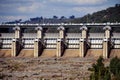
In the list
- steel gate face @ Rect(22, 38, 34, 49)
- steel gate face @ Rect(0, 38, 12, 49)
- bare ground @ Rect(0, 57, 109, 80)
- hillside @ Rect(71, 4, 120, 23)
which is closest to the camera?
bare ground @ Rect(0, 57, 109, 80)

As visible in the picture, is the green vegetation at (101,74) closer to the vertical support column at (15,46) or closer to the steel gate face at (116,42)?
the steel gate face at (116,42)

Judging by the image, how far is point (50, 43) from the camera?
6975 cm

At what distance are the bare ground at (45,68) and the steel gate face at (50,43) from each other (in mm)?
3396

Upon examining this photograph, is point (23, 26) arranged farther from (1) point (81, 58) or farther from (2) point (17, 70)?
(2) point (17, 70)

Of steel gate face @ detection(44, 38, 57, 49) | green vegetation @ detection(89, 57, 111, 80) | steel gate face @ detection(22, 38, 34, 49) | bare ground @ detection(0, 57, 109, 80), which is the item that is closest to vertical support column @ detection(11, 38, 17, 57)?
steel gate face @ detection(22, 38, 34, 49)

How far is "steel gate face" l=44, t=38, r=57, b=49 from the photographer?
69.4 metres

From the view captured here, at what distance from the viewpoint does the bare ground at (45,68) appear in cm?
4834

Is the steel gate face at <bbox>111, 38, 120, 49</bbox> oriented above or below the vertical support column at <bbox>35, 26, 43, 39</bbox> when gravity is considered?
below

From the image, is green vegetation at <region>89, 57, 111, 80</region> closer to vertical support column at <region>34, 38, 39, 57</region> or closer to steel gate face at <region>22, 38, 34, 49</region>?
vertical support column at <region>34, 38, 39, 57</region>

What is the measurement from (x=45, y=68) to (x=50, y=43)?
1300cm

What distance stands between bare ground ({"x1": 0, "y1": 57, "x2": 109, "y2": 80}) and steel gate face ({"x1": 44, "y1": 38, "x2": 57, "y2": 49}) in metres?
3.40

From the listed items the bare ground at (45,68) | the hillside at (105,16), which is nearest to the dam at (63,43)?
the bare ground at (45,68)

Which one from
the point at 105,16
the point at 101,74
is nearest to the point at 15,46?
the point at 101,74

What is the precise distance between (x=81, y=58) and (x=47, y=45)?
6.89 meters
